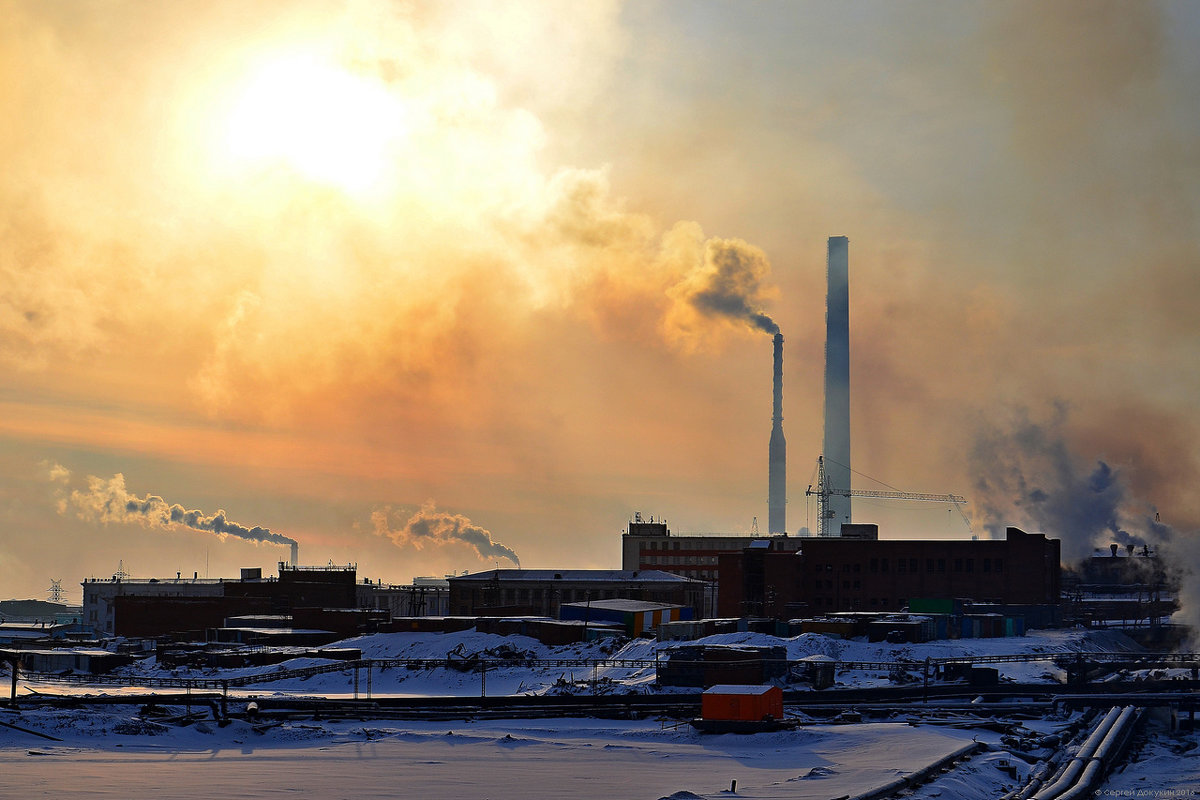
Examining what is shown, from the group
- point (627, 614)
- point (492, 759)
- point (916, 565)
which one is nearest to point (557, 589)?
point (627, 614)

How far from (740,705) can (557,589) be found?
8676 centimetres

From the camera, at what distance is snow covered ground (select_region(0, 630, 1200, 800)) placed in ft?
179

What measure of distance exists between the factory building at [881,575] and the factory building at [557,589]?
16.8 meters

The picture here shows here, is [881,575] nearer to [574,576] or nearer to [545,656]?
[574,576]

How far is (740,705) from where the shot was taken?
231 ft

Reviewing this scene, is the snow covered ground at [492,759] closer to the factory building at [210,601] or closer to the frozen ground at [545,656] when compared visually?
the frozen ground at [545,656]

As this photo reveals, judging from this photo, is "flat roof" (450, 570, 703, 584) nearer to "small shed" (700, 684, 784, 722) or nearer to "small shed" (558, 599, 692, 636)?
"small shed" (558, 599, 692, 636)

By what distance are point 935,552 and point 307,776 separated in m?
92.7

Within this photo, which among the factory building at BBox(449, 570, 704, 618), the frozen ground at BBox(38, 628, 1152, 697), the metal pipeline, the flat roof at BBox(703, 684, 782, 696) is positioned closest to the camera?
the metal pipeline

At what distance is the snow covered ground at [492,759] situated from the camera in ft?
179

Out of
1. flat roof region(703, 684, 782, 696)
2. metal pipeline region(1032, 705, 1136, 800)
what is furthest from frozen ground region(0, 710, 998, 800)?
metal pipeline region(1032, 705, 1136, 800)

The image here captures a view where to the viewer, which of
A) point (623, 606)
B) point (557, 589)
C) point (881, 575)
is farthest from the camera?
point (557, 589)

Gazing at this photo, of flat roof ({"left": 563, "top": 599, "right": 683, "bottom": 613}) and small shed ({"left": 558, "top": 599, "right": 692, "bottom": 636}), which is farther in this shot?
flat roof ({"left": 563, "top": 599, "right": 683, "bottom": 613})

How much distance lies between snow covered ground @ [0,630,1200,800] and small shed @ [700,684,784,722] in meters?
1.41
